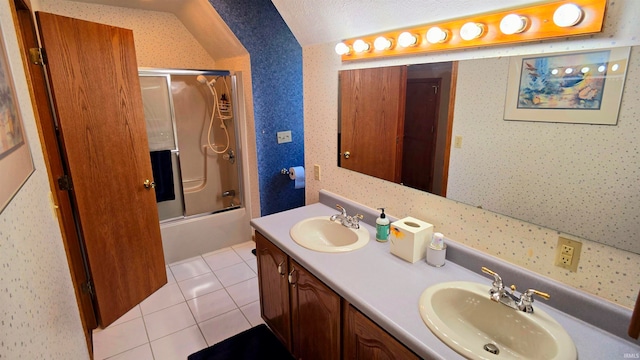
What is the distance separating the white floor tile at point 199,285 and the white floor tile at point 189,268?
0.23 feet

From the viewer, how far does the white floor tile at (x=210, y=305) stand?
7.86 feet

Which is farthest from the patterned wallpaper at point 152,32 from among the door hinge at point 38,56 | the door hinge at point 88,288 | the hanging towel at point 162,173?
the door hinge at point 88,288

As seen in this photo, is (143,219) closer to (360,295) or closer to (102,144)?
(102,144)

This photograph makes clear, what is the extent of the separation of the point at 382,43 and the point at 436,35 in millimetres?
319

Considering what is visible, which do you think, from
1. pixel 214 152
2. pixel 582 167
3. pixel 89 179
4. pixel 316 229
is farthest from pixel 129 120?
pixel 582 167

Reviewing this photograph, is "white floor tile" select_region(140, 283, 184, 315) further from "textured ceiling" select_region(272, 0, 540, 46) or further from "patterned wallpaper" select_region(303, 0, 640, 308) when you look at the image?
"textured ceiling" select_region(272, 0, 540, 46)

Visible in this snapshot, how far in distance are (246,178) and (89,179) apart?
146 centimetres

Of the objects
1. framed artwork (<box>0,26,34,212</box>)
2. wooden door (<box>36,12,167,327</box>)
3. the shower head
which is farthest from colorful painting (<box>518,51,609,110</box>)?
the shower head

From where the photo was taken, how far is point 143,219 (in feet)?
8.09

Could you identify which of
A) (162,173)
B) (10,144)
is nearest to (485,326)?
(10,144)

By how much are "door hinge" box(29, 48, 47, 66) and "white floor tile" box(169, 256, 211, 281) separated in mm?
1862

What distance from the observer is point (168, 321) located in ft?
7.61

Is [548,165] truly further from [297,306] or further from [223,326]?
[223,326]

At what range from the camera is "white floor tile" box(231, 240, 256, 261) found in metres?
3.22
